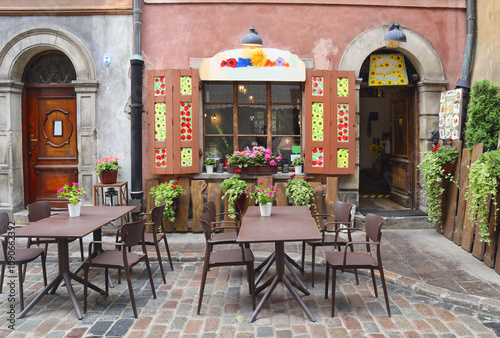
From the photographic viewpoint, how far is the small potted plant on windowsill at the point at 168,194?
22.5 ft

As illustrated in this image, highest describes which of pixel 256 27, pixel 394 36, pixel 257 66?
pixel 256 27

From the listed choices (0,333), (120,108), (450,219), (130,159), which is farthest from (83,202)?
(450,219)

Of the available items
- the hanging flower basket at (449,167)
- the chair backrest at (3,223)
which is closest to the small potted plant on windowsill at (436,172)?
the hanging flower basket at (449,167)

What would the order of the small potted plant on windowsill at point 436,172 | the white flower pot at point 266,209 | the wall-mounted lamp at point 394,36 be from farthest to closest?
the wall-mounted lamp at point 394,36 < the small potted plant on windowsill at point 436,172 < the white flower pot at point 266,209

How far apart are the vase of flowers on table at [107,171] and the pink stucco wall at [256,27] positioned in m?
1.85

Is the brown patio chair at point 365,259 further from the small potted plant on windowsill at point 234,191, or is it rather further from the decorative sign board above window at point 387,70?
the decorative sign board above window at point 387,70

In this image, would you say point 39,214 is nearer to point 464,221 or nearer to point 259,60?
point 259,60

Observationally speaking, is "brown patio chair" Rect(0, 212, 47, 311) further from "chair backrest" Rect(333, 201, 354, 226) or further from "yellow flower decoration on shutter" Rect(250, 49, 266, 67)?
"yellow flower decoration on shutter" Rect(250, 49, 266, 67)

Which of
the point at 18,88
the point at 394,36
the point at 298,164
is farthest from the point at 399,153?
the point at 18,88

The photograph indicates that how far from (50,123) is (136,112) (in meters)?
1.91

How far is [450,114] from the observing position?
23.1ft

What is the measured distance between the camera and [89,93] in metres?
7.48

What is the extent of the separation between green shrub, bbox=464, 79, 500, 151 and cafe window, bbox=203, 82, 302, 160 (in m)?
2.79

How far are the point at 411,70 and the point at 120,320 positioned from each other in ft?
21.6
